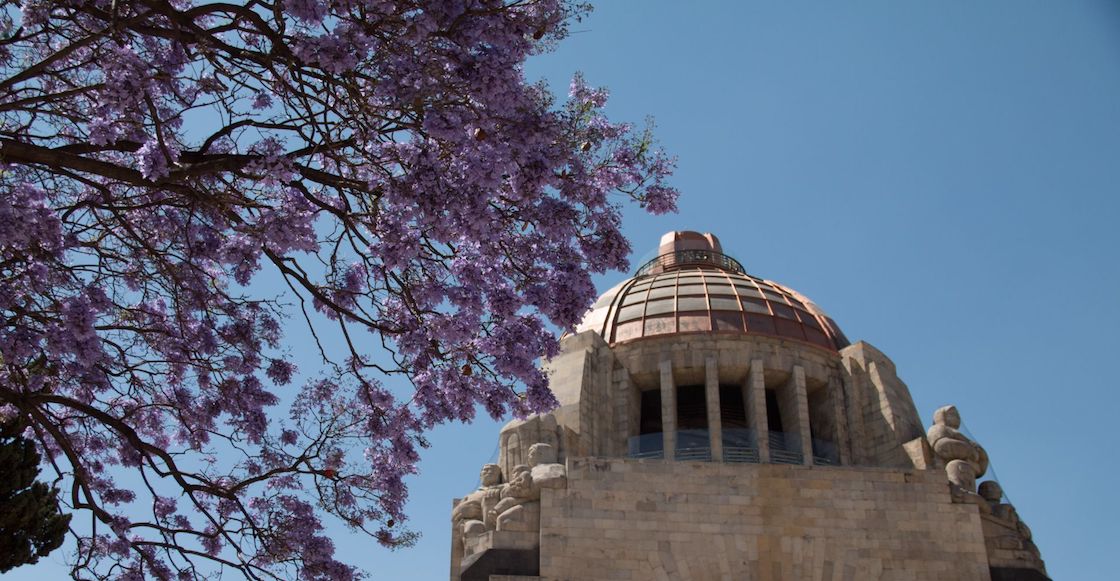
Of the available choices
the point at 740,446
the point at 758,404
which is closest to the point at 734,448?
the point at 740,446

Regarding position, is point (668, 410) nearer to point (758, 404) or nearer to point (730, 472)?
point (758, 404)

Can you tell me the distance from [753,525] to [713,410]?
499 cm

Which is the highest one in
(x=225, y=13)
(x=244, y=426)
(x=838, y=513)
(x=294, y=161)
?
(x=838, y=513)

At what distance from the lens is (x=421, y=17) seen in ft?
28.1

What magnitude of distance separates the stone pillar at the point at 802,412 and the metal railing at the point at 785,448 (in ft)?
0.47

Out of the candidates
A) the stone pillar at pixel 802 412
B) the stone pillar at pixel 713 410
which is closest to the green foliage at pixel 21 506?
the stone pillar at pixel 713 410

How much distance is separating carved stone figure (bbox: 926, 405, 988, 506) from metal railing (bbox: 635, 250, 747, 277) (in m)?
9.50

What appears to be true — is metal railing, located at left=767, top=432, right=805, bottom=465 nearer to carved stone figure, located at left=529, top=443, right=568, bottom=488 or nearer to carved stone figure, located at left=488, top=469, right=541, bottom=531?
carved stone figure, located at left=529, top=443, right=568, bottom=488

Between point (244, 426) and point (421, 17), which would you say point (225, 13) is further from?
point (244, 426)

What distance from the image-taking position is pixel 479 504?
72.1 feet

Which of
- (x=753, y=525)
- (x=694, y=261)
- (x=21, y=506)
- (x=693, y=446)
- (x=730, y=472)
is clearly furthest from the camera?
(x=694, y=261)

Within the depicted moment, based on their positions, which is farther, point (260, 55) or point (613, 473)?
point (613, 473)

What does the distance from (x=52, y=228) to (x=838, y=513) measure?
16.2m

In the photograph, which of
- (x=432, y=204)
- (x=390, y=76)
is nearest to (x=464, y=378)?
(x=432, y=204)
